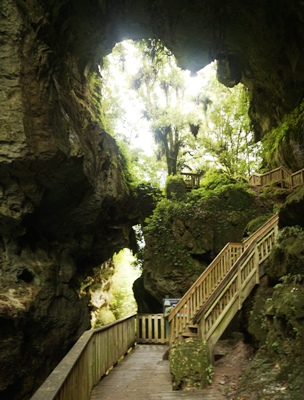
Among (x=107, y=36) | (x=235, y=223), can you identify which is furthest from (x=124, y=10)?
(x=235, y=223)

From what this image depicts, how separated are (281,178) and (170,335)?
43.8ft

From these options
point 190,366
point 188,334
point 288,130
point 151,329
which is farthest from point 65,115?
point 288,130

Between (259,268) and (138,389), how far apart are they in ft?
14.3

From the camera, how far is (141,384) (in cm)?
627

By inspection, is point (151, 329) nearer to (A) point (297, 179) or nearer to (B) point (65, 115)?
(B) point (65, 115)

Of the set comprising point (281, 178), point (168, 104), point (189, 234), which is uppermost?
point (168, 104)

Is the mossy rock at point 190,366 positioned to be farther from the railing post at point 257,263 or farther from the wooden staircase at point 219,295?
the railing post at point 257,263

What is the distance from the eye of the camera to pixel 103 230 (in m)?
19.0

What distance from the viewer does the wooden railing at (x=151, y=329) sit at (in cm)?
1198

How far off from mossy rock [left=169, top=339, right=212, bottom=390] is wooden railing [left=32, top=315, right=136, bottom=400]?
1.57m

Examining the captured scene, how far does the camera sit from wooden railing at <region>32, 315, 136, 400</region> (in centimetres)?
290

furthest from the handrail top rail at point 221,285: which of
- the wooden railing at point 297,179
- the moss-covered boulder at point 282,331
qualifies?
the wooden railing at point 297,179

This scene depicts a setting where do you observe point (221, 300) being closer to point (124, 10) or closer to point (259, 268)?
point (259, 268)

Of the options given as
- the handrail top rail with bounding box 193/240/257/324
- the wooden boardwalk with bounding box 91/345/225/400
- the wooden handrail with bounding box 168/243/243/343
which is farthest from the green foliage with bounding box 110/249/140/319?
the handrail top rail with bounding box 193/240/257/324
